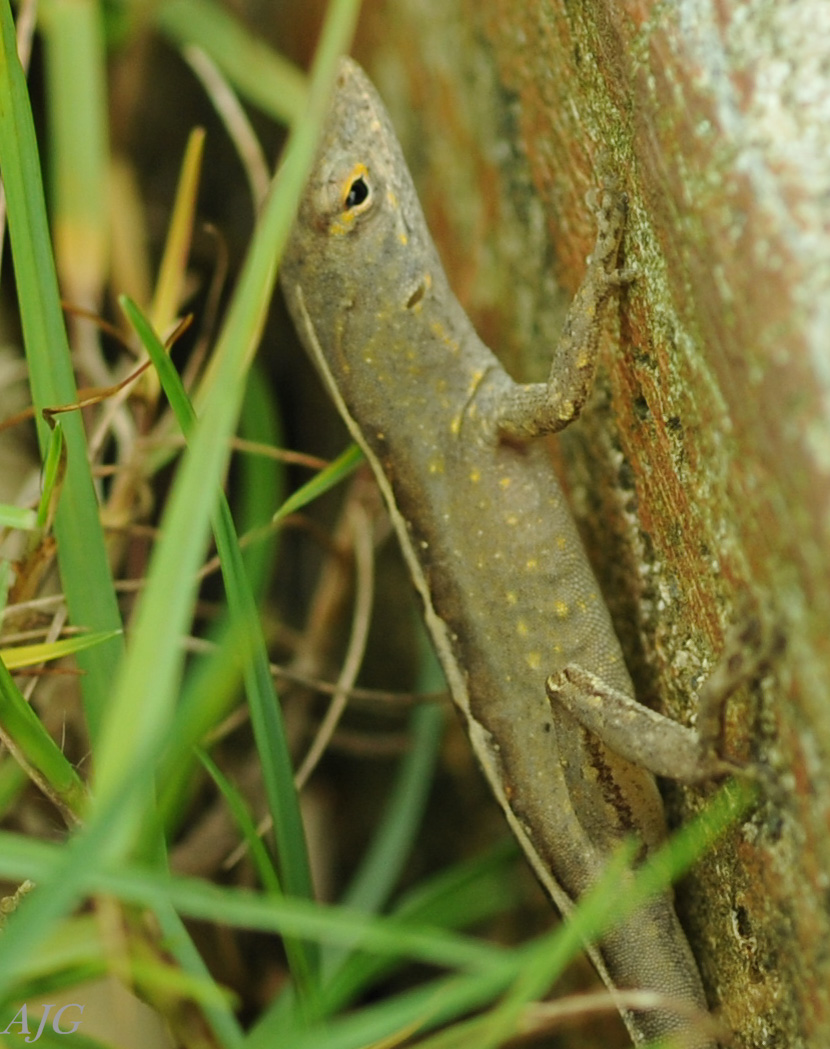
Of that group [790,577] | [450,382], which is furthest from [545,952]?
[450,382]

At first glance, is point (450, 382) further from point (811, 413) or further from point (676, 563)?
point (811, 413)

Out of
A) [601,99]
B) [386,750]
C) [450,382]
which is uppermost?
[601,99]

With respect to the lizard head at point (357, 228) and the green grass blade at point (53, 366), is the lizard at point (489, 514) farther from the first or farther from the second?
the green grass blade at point (53, 366)

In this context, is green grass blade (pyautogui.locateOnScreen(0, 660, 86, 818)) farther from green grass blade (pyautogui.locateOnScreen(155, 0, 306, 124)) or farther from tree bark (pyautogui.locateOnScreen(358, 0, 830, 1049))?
green grass blade (pyautogui.locateOnScreen(155, 0, 306, 124))

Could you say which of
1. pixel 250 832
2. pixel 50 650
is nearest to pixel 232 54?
pixel 50 650

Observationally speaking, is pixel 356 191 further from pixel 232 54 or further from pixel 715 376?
pixel 232 54

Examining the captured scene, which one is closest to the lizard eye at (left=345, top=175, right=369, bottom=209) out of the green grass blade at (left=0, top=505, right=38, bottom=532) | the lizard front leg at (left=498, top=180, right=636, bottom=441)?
the lizard front leg at (left=498, top=180, right=636, bottom=441)
